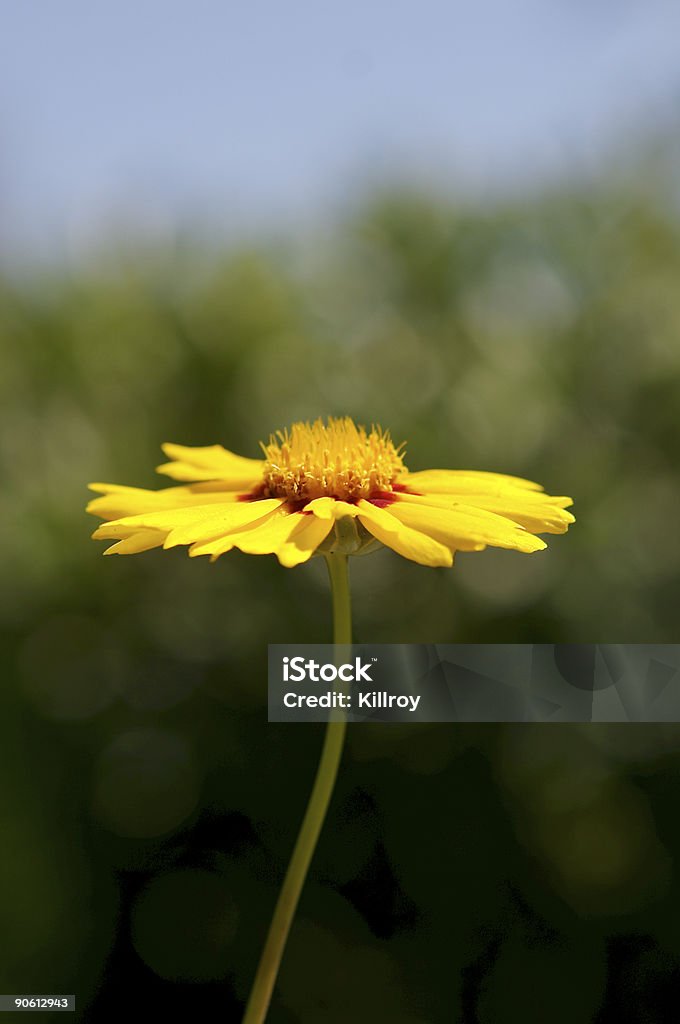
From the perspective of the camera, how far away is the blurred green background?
3.64ft

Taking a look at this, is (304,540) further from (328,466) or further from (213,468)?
(213,468)

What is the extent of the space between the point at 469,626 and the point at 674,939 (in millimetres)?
461

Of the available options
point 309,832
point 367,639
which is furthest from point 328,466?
point 367,639

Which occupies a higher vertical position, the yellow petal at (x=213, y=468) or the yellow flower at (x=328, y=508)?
the yellow petal at (x=213, y=468)

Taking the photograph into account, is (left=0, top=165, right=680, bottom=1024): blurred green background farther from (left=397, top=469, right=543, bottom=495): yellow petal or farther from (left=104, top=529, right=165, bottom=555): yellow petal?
(left=104, top=529, right=165, bottom=555): yellow petal

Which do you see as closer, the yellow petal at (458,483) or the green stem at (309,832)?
the green stem at (309,832)

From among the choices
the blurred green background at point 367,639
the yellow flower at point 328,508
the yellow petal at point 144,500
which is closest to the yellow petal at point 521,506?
the yellow flower at point 328,508

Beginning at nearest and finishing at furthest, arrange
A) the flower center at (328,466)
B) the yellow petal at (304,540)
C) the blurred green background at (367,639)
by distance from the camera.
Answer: the yellow petal at (304,540) → the flower center at (328,466) → the blurred green background at (367,639)

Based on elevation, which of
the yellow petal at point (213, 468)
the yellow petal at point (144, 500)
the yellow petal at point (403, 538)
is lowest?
the yellow petal at point (403, 538)

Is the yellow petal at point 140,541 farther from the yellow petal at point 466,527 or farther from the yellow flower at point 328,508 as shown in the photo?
the yellow petal at point 466,527

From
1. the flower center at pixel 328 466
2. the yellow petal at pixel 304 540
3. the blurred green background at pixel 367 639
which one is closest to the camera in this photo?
the yellow petal at pixel 304 540

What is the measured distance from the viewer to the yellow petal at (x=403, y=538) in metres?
0.40

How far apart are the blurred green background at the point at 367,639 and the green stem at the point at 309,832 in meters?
0.70

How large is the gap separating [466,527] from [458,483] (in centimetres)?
12
